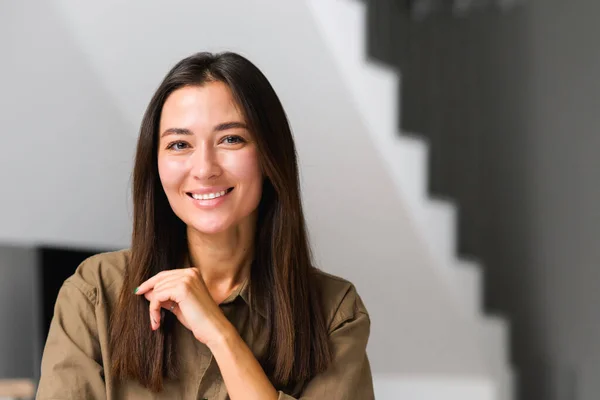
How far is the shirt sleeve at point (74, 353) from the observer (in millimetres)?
1313

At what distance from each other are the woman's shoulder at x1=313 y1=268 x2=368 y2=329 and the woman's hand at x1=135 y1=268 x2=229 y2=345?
0.20m

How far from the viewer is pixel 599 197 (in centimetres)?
298

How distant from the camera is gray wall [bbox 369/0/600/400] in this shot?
3014 millimetres

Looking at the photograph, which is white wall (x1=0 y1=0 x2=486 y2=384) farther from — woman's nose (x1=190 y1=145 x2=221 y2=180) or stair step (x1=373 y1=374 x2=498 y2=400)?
woman's nose (x1=190 y1=145 x2=221 y2=180)

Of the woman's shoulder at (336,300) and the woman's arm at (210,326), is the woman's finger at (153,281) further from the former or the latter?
the woman's shoulder at (336,300)

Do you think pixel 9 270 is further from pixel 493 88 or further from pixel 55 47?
pixel 493 88

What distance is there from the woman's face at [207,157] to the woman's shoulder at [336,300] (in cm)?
22

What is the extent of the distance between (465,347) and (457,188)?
668mm

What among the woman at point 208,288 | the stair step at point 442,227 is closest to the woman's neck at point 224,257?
the woman at point 208,288

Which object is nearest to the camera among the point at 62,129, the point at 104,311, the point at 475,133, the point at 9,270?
the point at 104,311

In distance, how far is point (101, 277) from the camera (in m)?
1.41

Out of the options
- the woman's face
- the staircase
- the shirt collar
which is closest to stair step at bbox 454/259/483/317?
the staircase

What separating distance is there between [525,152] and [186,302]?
212cm

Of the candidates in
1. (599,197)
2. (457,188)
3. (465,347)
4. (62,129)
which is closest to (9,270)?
(62,129)
